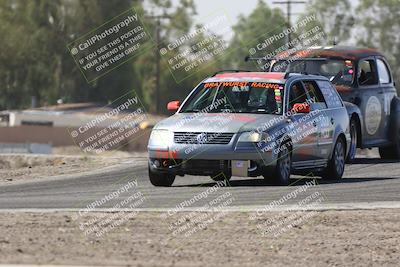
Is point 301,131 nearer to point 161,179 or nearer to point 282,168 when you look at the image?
point 282,168

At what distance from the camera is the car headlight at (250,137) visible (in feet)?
50.3

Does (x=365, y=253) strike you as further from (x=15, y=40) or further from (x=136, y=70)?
(x=136, y=70)

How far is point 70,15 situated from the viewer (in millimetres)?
101375

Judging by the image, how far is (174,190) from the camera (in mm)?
15523

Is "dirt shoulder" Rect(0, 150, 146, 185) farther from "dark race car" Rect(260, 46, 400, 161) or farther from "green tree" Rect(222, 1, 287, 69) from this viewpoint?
"green tree" Rect(222, 1, 287, 69)

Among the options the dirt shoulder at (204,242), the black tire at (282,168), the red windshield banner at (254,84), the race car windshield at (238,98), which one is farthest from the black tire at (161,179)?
the dirt shoulder at (204,242)

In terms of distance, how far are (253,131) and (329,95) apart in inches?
118

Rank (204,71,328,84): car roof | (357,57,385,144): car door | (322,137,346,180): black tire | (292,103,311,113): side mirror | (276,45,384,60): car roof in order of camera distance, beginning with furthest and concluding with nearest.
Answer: (276,45,384,60): car roof → (357,57,385,144): car door → (322,137,346,180): black tire → (204,71,328,84): car roof → (292,103,311,113): side mirror

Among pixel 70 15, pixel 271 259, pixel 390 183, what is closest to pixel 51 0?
pixel 70 15

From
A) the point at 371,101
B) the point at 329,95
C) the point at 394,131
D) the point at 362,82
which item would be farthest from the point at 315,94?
the point at 394,131

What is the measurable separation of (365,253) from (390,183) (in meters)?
6.22

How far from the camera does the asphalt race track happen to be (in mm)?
13953

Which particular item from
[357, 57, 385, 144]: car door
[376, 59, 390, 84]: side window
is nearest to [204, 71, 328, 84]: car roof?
[357, 57, 385, 144]: car door

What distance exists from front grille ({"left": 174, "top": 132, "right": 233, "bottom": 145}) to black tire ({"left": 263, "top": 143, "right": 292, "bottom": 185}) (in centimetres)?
75
